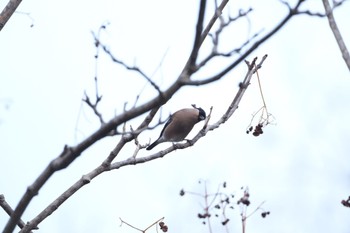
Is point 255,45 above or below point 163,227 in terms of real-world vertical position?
below

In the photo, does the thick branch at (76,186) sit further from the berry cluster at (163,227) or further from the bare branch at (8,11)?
the bare branch at (8,11)

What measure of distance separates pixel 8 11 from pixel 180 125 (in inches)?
105

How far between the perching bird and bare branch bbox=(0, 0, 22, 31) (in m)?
2.54

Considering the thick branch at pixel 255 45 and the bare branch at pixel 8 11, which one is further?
the bare branch at pixel 8 11

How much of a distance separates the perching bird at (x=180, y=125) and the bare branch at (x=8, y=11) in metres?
2.54

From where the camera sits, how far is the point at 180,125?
6309mm

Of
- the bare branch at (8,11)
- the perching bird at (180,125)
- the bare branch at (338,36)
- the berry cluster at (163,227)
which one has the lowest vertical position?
the bare branch at (338,36)

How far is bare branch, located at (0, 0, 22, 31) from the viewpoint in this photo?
399cm

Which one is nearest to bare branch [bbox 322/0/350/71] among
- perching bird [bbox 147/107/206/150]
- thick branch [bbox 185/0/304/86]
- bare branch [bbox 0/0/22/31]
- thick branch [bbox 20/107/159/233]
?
thick branch [bbox 185/0/304/86]

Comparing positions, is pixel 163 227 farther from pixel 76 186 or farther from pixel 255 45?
pixel 255 45

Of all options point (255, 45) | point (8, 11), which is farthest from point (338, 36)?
point (8, 11)

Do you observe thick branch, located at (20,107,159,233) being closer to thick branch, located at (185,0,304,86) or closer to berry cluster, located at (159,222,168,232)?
berry cluster, located at (159,222,168,232)

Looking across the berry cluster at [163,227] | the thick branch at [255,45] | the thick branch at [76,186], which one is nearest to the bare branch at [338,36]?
the thick branch at [255,45]

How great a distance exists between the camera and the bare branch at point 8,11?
3986 millimetres
